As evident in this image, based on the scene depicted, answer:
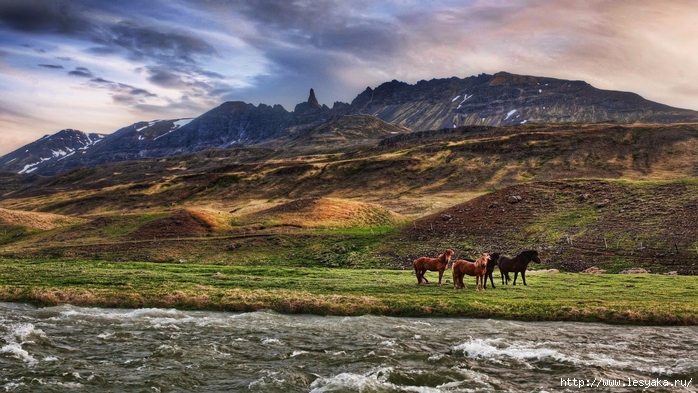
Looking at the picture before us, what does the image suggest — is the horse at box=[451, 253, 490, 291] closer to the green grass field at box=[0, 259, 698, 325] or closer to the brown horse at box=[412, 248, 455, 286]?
Answer: the green grass field at box=[0, 259, 698, 325]

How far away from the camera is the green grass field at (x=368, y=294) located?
2622 cm

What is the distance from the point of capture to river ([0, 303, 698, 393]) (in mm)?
16594

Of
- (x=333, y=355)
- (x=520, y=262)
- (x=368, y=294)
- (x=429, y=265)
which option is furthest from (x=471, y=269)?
(x=333, y=355)

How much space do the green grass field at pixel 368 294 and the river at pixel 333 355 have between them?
1.52m

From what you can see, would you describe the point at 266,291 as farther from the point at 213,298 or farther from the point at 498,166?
the point at 498,166

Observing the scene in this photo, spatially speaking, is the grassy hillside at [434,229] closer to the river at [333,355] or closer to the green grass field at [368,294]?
the green grass field at [368,294]

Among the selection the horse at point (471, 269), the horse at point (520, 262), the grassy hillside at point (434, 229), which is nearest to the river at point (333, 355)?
the horse at point (471, 269)

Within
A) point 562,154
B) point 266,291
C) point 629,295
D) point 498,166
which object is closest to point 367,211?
point 266,291

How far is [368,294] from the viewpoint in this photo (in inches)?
1225

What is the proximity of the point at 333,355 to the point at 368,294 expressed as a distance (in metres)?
11.2

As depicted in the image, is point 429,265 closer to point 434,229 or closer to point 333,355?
point 333,355

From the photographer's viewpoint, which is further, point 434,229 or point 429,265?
point 434,229

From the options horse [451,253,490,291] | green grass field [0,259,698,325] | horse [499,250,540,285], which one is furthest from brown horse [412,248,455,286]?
horse [499,250,540,285]

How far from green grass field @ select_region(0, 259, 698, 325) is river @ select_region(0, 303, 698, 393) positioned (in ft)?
4.99
